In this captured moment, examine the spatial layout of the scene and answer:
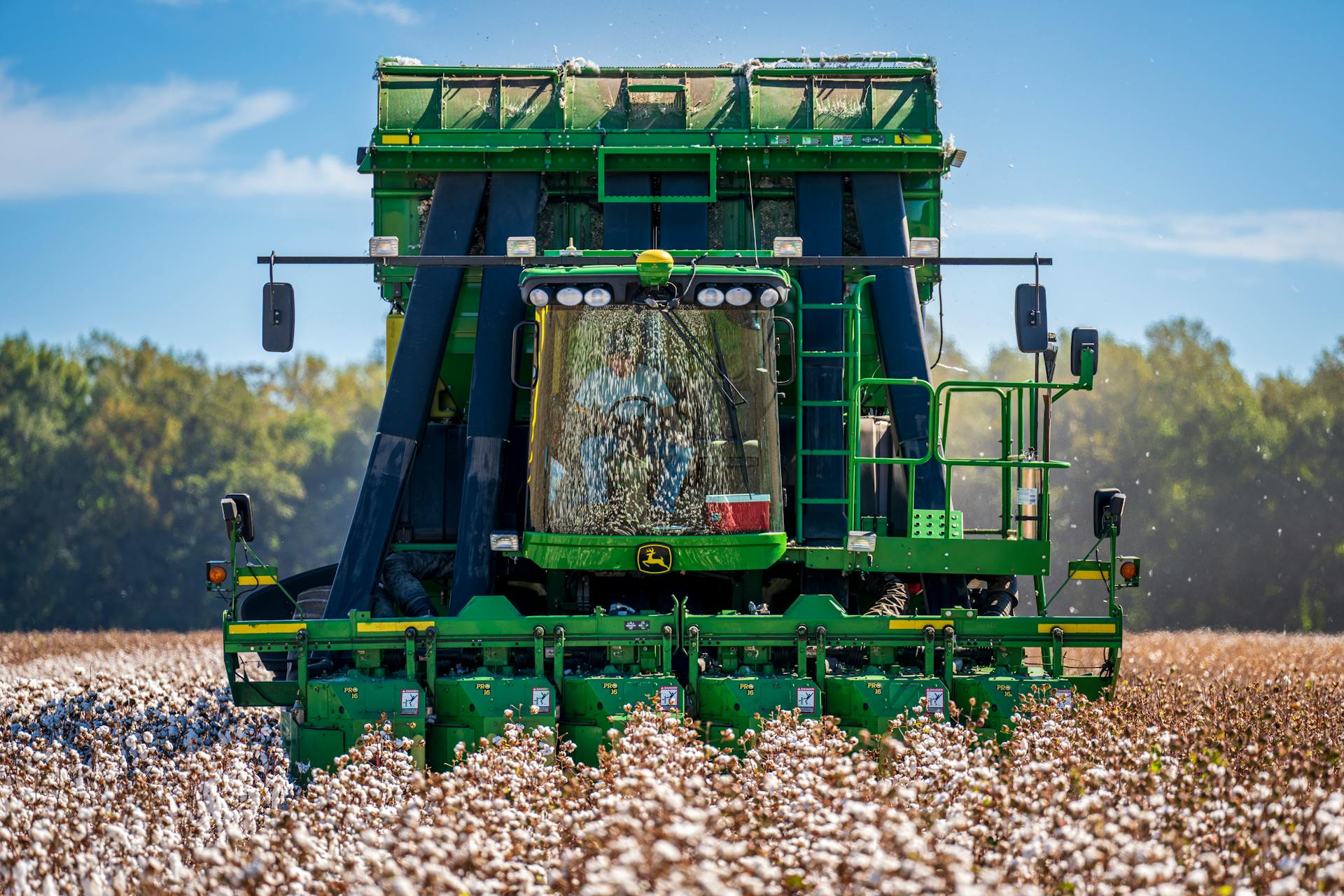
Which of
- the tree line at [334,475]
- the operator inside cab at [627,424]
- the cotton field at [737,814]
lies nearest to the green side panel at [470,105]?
the operator inside cab at [627,424]

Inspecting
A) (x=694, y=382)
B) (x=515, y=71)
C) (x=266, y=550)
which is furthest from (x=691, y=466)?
(x=266, y=550)

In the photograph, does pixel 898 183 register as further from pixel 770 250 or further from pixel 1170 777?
pixel 1170 777

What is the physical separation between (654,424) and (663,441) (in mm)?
126

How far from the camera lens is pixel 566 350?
411 inches

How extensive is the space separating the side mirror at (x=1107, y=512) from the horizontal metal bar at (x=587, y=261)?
1613mm

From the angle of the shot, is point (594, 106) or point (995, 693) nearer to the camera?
point (995, 693)

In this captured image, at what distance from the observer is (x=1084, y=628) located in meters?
10.1

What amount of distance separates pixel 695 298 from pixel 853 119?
8.22 feet

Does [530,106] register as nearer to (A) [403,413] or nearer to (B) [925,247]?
(A) [403,413]

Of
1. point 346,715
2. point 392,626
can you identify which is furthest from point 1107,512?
point 346,715

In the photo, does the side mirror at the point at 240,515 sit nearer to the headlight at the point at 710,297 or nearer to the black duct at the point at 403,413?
the black duct at the point at 403,413

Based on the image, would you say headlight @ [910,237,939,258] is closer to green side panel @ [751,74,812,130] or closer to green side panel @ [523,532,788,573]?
green side panel @ [751,74,812,130]

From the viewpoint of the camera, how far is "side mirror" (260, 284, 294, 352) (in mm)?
10312

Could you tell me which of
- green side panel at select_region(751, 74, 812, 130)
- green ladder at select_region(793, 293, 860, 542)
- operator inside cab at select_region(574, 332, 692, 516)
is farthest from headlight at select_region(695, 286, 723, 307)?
green side panel at select_region(751, 74, 812, 130)
